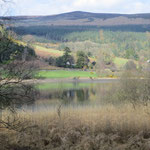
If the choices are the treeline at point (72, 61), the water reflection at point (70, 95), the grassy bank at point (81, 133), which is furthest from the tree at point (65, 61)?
the grassy bank at point (81, 133)

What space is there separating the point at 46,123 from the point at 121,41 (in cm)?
19409

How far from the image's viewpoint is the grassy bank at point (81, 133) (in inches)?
265

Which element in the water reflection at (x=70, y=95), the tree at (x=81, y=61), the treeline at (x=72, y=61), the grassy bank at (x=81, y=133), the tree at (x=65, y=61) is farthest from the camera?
the tree at (x=81, y=61)

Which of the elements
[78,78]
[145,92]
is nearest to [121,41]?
[78,78]

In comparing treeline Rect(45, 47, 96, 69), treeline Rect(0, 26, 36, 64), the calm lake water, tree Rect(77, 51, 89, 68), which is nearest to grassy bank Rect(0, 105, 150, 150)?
the calm lake water

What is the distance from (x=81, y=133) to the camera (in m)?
7.79

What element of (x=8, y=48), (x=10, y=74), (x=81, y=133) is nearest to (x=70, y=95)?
(x=81, y=133)

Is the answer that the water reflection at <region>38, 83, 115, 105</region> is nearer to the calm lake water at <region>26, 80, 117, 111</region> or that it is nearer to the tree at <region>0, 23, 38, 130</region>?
the calm lake water at <region>26, 80, 117, 111</region>

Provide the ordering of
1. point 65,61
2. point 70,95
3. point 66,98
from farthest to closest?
point 65,61, point 70,95, point 66,98

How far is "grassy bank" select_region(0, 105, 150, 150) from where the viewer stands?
6.72 m

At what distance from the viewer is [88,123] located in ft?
28.2

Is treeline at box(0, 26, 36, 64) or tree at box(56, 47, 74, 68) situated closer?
treeline at box(0, 26, 36, 64)

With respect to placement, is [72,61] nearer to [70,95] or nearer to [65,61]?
[65,61]

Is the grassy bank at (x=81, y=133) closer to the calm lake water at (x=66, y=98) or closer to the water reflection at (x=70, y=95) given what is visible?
the calm lake water at (x=66, y=98)
